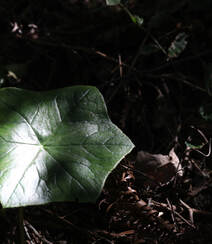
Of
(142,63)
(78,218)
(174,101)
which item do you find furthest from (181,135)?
(78,218)

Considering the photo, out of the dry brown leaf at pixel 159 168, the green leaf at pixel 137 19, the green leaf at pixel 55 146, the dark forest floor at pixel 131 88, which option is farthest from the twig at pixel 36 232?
the green leaf at pixel 137 19

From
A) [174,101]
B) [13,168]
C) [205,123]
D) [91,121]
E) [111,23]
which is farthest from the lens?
[111,23]

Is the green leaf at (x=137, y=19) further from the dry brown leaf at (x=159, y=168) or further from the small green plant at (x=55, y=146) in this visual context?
the dry brown leaf at (x=159, y=168)

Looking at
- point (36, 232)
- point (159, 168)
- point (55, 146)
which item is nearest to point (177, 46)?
point (159, 168)

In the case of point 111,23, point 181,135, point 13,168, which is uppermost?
point 111,23

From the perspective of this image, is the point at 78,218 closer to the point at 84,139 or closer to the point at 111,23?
the point at 84,139
